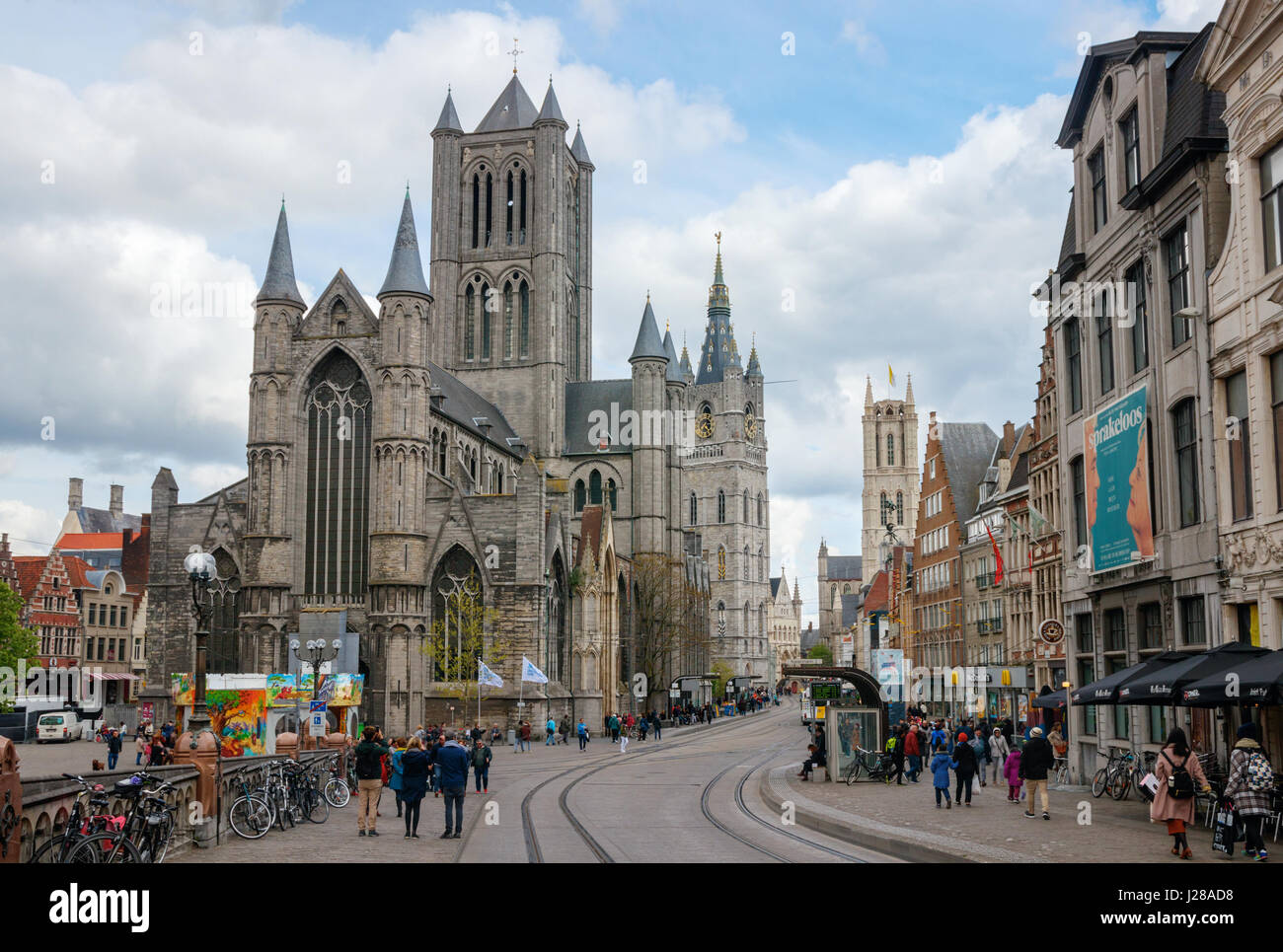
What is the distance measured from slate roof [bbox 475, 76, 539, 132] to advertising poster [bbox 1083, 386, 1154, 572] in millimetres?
64152

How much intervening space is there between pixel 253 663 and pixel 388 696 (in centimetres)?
636

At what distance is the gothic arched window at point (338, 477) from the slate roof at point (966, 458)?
28.3 meters

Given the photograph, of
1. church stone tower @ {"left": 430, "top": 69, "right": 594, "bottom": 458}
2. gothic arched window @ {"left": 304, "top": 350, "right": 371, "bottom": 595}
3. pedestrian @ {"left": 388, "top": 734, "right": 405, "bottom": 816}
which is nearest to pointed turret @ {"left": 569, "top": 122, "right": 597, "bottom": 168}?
church stone tower @ {"left": 430, "top": 69, "right": 594, "bottom": 458}

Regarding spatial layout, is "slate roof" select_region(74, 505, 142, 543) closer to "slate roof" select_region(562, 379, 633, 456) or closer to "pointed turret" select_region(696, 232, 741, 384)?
"slate roof" select_region(562, 379, 633, 456)

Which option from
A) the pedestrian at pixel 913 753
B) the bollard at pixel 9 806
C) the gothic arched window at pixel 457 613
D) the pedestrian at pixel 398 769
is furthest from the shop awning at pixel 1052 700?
the gothic arched window at pixel 457 613

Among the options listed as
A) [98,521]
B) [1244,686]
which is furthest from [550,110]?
[1244,686]

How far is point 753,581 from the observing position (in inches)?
6048

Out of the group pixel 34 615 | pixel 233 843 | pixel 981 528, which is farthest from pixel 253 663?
pixel 233 843

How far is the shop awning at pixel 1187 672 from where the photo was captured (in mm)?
17594

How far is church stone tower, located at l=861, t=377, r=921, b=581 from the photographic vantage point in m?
171

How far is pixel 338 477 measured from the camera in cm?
5672

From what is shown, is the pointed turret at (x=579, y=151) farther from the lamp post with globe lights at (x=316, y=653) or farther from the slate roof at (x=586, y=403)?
the lamp post with globe lights at (x=316, y=653)

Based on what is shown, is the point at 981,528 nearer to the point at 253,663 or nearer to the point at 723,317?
the point at 253,663

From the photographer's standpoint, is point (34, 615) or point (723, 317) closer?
point (34, 615)
